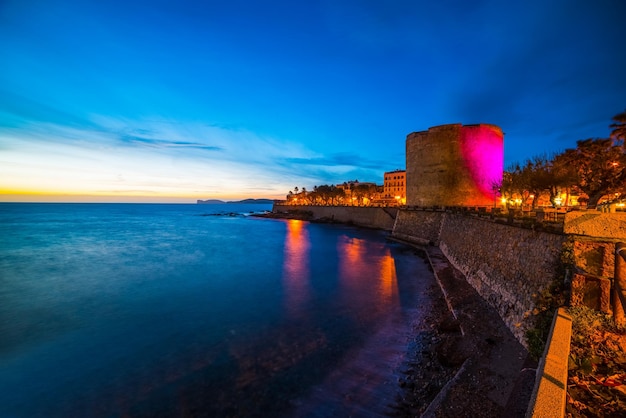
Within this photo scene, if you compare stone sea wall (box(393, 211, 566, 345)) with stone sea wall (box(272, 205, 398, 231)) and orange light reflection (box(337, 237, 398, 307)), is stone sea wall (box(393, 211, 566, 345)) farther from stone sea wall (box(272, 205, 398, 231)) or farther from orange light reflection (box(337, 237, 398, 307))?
stone sea wall (box(272, 205, 398, 231))

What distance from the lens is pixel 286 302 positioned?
12.9m

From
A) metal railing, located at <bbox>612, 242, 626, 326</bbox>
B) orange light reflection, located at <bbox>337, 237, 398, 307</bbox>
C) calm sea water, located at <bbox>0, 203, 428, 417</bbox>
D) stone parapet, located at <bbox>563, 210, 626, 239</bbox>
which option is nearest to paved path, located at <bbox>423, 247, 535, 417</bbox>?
metal railing, located at <bbox>612, 242, 626, 326</bbox>

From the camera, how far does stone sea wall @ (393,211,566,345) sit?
Result: 718 centimetres

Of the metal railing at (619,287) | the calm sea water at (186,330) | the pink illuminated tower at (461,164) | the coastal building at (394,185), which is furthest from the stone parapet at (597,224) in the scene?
the coastal building at (394,185)

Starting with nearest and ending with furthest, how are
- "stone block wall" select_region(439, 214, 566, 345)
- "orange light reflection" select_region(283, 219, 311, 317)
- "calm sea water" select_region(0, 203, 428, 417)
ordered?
"calm sea water" select_region(0, 203, 428, 417) → "stone block wall" select_region(439, 214, 566, 345) → "orange light reflection" select_region(283, 219, 311, 317)

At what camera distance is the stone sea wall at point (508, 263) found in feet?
23.5

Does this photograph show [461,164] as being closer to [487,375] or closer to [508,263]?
[508,263]

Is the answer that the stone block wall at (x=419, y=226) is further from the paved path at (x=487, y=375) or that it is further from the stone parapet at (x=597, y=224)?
the stone parapet at (x=597, y=224)

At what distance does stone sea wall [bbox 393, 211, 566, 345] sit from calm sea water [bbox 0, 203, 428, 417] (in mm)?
2623

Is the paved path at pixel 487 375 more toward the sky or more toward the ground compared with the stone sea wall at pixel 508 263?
more toward the ground

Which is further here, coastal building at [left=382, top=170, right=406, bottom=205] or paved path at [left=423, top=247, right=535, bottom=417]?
coastal building at [left=382, top=170, right=406, bottom=205]

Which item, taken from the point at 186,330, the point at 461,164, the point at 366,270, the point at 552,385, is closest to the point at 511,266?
the point at 552,385

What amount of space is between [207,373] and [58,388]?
136 inches

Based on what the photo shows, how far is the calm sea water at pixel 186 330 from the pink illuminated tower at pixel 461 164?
10.8 metres
